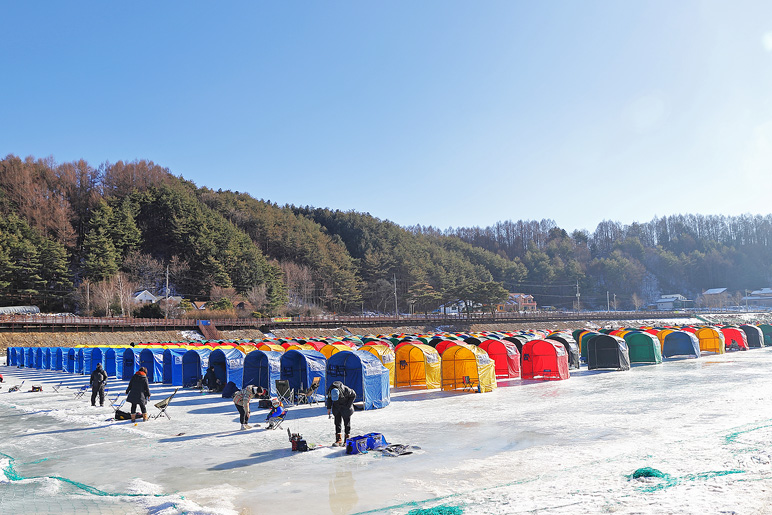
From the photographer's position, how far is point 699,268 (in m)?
175

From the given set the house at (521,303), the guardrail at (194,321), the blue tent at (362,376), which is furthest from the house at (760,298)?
the blue tent at (362,376)

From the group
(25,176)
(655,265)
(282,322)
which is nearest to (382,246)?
(282,322)

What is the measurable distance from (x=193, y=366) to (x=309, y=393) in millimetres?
8512

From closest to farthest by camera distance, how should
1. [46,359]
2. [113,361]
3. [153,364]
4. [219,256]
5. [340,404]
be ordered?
[340,404] < [153,364] < [113,361] < [46,359] < [219,256]

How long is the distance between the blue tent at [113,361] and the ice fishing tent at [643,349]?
28.1 m

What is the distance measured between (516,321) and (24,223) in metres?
74.3

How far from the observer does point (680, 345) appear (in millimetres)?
33031

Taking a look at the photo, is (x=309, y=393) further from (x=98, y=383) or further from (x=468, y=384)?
(x=98, y=383)

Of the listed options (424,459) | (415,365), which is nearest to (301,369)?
(415,365)

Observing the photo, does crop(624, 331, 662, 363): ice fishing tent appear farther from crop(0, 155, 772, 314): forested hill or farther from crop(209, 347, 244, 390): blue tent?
crop(0, 155, 772, 314): forested hill

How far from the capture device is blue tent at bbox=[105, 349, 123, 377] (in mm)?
27638

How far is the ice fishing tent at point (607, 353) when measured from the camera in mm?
26719

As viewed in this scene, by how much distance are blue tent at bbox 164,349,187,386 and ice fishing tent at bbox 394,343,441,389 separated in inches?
383

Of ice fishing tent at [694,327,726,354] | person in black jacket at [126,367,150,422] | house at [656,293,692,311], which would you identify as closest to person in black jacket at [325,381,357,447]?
person in black jacket at [126,367,150,422]
